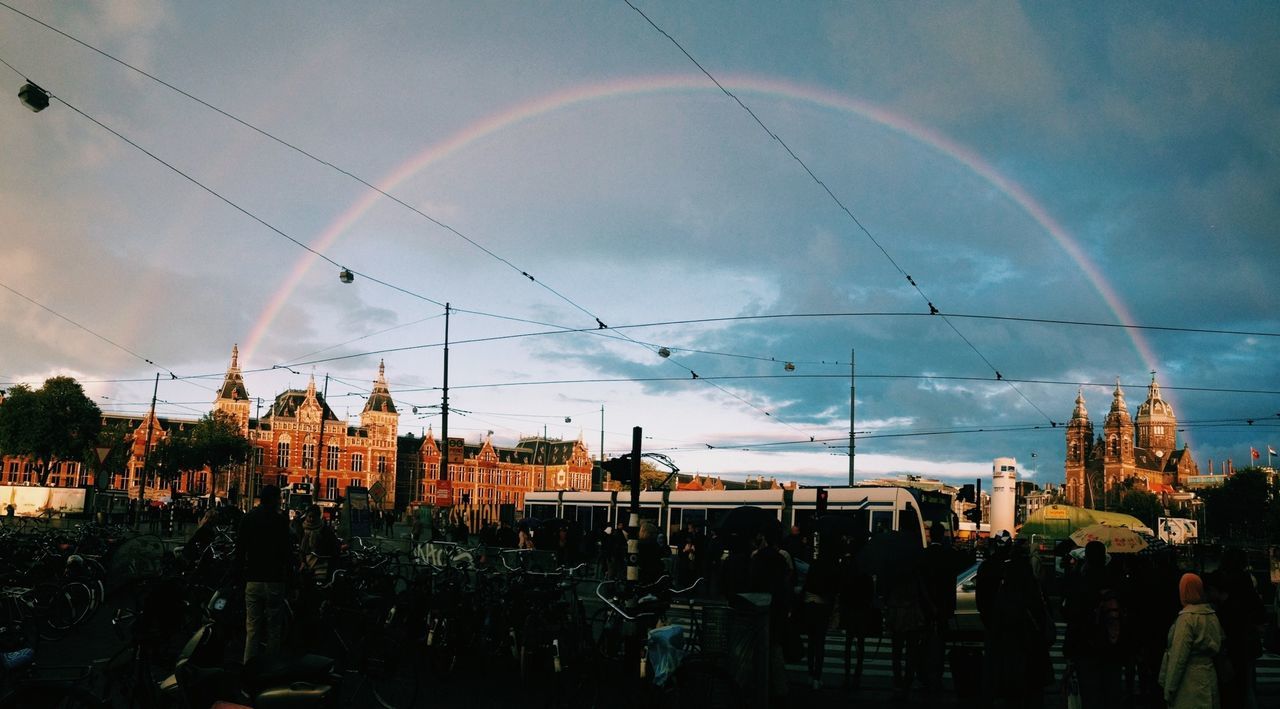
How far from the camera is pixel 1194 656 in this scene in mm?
7445

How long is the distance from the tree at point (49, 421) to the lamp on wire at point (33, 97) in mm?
68988

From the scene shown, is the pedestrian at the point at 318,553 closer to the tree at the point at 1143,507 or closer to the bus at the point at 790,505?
the bus at the point at 790,505

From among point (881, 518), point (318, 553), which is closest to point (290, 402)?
point (881, 518)

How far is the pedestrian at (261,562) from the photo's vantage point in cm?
962

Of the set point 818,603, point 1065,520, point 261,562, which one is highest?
point 261,562

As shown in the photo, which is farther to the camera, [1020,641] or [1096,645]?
[1096,645]

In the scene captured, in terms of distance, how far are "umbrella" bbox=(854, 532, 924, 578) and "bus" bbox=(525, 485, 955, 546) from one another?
12455mm

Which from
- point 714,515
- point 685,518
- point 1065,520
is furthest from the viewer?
point 1065,520

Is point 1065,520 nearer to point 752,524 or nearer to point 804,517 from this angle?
point 804,517

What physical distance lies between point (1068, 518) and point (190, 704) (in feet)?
125

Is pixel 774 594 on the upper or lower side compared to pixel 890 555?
lower

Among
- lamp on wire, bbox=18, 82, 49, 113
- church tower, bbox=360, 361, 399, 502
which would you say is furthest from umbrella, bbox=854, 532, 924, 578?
church tower, bbox=360, 361, 399, 502

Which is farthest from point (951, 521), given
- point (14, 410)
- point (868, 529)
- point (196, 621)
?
point (14, 410)

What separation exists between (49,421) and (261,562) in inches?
3022
